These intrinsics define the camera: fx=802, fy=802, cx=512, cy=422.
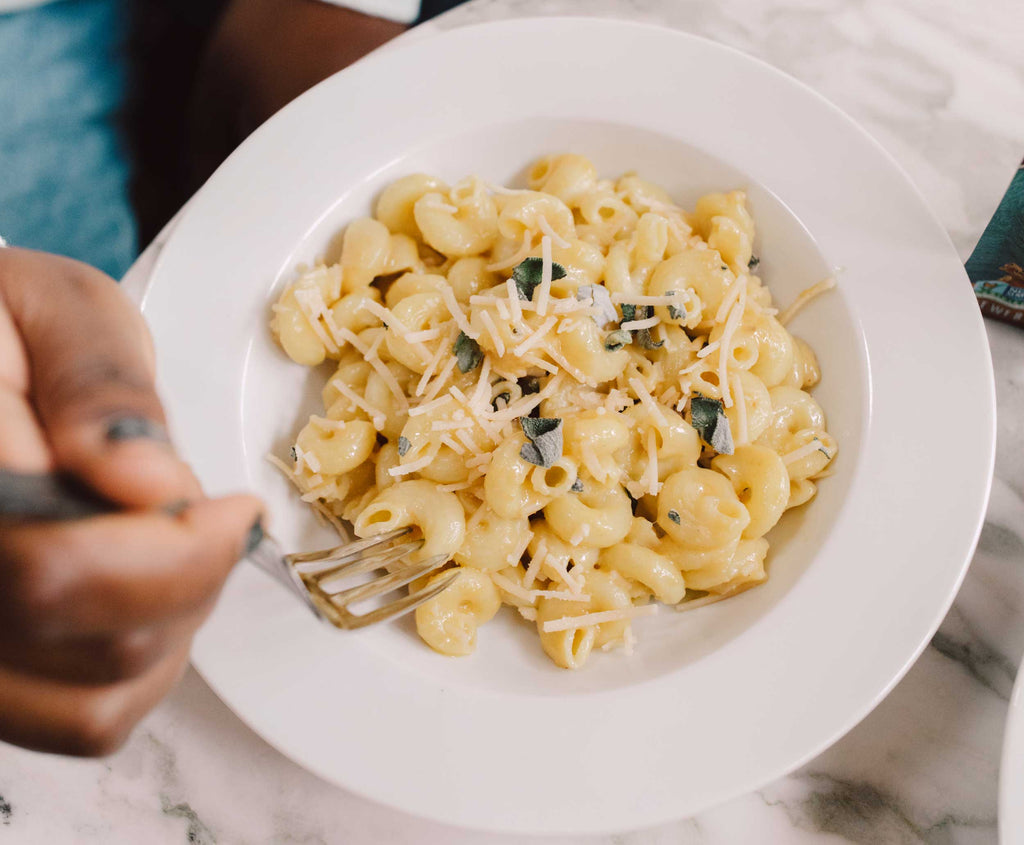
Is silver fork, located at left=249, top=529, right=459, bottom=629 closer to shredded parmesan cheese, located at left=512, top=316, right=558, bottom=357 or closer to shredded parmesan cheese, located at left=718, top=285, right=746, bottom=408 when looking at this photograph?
shredded parmesan cheese, located at left=512, top=316, right=558, bottom=357

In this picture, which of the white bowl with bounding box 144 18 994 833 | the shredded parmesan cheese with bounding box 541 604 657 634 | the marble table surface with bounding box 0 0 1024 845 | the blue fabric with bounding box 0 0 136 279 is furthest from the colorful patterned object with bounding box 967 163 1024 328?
the blue fabric with bounding box 0 0 136 279

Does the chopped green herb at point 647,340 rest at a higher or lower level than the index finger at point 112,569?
lower

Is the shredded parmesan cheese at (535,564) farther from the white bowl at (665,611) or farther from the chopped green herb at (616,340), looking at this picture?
the chopped green herb at (616,340)

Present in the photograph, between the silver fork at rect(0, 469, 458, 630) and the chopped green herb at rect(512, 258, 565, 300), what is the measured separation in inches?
14.4

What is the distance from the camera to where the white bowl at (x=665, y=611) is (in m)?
0.93

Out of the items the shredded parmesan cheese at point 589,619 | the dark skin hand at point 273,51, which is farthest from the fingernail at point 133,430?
the dark skin hand at point 273,51

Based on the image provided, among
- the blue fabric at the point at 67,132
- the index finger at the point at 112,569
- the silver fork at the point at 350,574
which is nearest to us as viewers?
the index finger at the point at 112,569

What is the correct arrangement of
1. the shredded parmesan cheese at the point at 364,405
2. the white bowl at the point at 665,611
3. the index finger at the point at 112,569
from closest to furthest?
1. the index finger at the point at 112,569
2. the white bowl at the point at 665,611
3. the shredded parmesan cheese at the point at 364,405

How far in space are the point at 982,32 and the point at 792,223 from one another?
754 mm

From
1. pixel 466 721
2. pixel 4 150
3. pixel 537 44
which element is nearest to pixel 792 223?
pixel 537 44

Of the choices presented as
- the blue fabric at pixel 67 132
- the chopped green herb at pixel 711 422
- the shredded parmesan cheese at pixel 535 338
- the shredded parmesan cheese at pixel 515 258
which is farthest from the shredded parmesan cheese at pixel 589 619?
the blue fabric at pixel 67 132

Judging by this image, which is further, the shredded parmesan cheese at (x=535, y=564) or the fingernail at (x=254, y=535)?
the shredded parmesan cheese at (x=535, y=564)

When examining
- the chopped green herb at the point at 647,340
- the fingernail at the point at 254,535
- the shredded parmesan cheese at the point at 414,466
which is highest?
the fingernail at the point at 254,535

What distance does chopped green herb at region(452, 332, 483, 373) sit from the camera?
1127 millimetres
